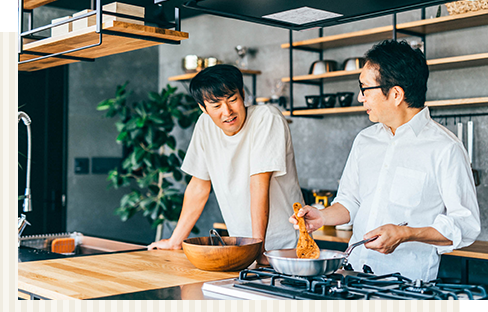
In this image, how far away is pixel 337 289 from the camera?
1291 mm

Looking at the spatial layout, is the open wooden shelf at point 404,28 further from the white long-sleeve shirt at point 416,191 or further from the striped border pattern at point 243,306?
the striped border pattern at point 243,306

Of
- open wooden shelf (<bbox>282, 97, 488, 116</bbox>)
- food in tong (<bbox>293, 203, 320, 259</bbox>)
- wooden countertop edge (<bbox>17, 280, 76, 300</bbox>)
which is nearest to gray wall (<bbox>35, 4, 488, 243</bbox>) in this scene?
open wooden shelf (<bbox>282, 97, 488, 116</bbox>)

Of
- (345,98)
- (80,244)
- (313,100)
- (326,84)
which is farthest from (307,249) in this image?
(326,84)

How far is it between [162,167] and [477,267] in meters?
2.71

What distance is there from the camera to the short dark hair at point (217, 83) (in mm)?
2137

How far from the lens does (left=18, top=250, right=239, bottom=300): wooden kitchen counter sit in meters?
1.50

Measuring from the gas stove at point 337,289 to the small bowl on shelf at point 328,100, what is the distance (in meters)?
2.74

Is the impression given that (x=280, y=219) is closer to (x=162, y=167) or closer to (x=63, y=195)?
(x=162, y=167)

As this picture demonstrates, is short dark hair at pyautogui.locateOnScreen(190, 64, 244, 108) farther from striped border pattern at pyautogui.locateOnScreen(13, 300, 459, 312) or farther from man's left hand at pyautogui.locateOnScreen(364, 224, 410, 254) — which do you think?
striped border pattern at pyautogui.locateOnScreen(13, 300, 459, 312)

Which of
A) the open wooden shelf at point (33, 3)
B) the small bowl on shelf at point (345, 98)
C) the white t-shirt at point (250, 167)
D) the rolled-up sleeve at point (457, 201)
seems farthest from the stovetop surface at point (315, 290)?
the small bowl on shelf at point (345, 98)

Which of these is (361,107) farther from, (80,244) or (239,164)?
(80,244)

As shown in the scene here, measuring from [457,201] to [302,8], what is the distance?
0.79 meters

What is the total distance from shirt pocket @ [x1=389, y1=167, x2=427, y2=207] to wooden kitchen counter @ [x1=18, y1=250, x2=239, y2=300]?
0.64 meters

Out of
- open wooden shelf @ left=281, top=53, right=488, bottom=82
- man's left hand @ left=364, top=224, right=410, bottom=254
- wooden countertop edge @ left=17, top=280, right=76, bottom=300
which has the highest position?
open wooden shelf @ left=281, top=53, right=488, bottom=82
